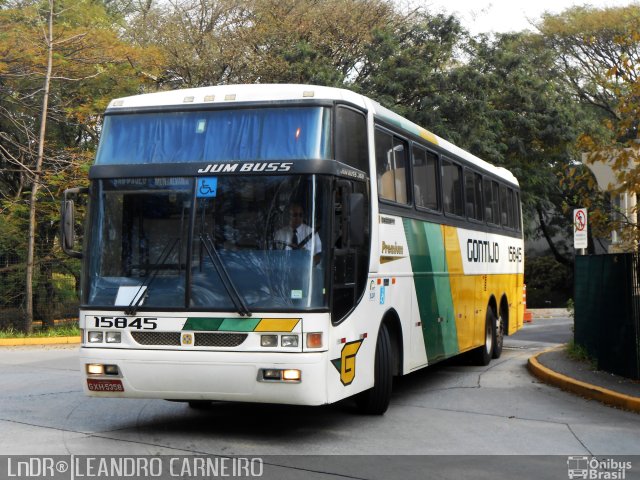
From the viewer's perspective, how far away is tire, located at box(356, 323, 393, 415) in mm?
9789

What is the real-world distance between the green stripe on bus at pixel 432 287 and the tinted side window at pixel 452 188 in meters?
0.71

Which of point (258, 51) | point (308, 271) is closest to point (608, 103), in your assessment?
point (258, 51)

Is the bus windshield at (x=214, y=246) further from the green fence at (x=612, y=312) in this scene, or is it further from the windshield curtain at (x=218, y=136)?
the green fence at (x=612, y=312)

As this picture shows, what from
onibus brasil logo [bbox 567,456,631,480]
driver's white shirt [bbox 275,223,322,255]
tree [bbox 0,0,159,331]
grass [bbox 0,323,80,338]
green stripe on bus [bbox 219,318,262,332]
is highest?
tree [bbox 0,0,159,331]

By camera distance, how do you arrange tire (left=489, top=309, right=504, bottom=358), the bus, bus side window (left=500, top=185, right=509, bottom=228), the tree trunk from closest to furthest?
1. the bus
2. tire (left=489, top=309, right=504, bottom=358)
3. bus side window (left=500, top=185, right=509, bottom=228)
4. the tree trunk

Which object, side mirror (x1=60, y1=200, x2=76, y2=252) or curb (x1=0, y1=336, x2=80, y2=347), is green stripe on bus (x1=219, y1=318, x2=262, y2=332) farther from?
curb (x1=0, y1=336, x2=80, y2=347)

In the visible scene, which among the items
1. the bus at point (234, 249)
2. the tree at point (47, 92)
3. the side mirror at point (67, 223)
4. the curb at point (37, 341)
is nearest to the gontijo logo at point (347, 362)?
the bus at point (234, 249)

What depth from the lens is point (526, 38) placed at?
40.4 meters

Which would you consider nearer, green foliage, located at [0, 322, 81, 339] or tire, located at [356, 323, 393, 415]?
tire, located at [356, 323, 393, 415]

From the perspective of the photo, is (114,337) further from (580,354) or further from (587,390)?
(580,354)

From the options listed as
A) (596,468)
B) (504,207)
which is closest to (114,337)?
(596,468)

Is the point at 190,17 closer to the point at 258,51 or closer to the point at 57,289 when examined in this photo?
the point at 258,51

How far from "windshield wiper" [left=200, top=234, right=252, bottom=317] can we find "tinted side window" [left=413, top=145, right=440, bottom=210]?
11.9 ft

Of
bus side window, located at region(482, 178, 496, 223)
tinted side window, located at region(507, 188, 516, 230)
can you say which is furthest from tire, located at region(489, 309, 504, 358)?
tinted side window, located at region(507, 188, 516, 230)
